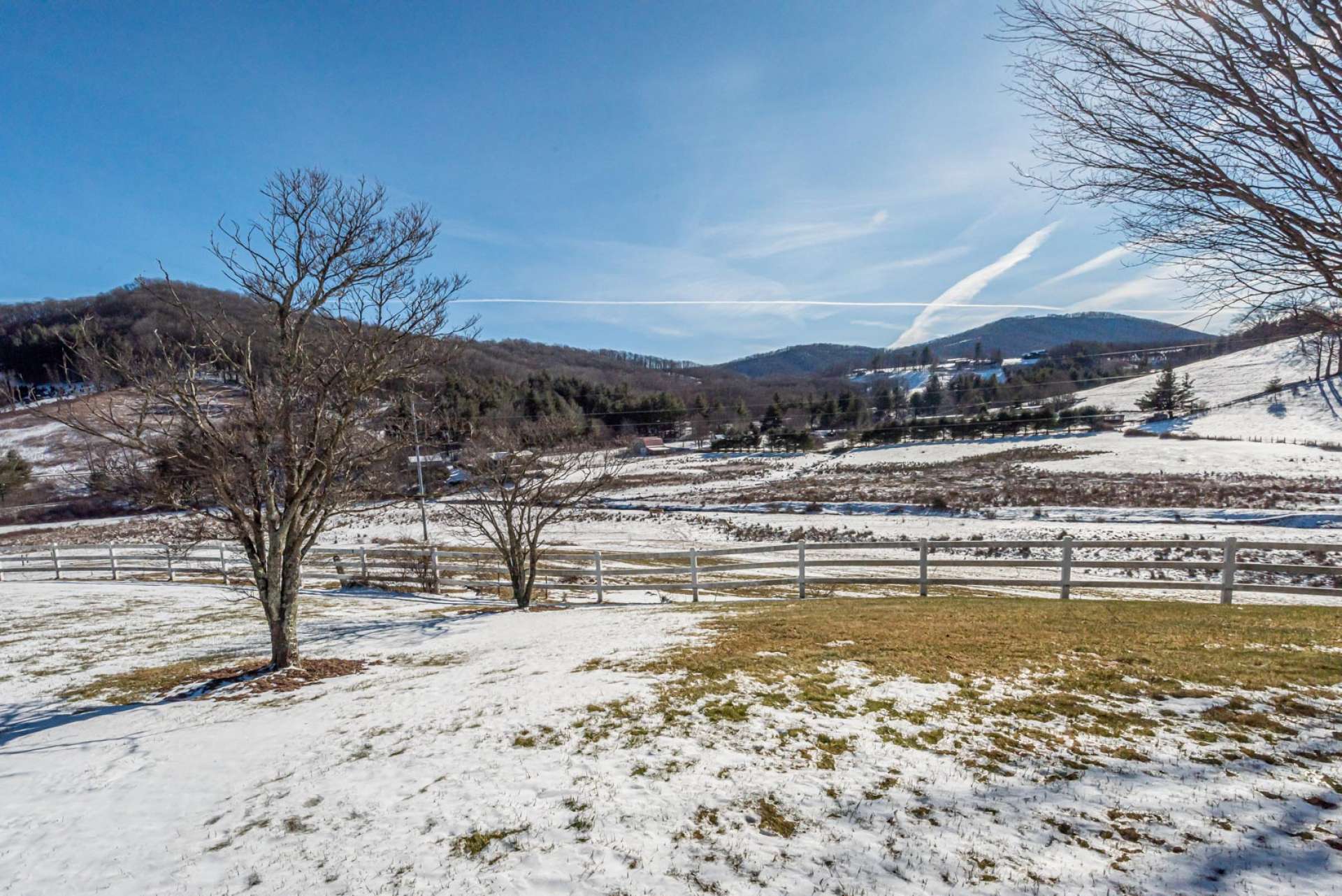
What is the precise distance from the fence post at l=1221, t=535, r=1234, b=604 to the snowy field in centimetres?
305

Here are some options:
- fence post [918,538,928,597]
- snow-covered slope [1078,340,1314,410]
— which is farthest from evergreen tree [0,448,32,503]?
snow-covered slope [1078,340,1314,410]

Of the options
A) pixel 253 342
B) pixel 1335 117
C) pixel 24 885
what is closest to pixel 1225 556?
pixel 1335 117

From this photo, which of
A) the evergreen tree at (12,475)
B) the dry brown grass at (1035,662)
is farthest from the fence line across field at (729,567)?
the evergreen tree at (12,475)

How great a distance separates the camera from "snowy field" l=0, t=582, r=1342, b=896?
2.75 meters

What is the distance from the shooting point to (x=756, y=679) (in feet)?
17.9

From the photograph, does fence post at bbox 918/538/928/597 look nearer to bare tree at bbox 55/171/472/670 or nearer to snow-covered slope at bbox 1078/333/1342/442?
bare tree at bbox 55/171/472/670

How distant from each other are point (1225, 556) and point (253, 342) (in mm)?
17304

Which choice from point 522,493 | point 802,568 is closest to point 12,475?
point 522,493

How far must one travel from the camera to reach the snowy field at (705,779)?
2.75 meters

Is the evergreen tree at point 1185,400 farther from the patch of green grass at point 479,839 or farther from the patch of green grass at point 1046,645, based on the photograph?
the patch of green grass at point 479,839

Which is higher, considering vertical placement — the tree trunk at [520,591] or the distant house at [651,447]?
the distant house at [651,447]

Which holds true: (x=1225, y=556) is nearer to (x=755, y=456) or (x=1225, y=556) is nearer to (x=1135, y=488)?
(x=1135, y=488)

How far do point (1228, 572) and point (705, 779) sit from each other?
37.8ft

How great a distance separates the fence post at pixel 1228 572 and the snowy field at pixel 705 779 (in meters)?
3.05
